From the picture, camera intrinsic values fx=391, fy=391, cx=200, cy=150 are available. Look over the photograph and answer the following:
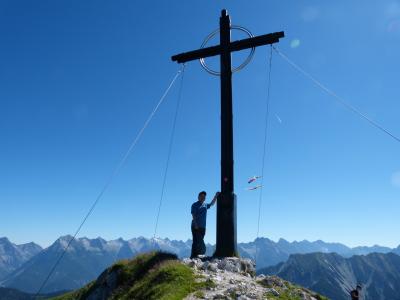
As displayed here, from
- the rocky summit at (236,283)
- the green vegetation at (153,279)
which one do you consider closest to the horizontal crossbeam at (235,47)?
the green vegetation at (153,279)

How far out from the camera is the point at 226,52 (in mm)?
19734

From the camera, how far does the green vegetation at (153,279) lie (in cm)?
1319

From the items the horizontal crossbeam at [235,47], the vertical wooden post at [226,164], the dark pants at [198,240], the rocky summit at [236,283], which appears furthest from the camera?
the dark pants at [198,240]

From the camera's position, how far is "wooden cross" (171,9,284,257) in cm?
1755

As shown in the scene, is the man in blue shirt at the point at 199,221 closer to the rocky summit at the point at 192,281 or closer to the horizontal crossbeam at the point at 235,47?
the rocky summit at the point at 192,281

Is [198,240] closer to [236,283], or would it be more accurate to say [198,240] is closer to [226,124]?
[236,283]

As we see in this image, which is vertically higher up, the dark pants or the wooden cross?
the wooden cross

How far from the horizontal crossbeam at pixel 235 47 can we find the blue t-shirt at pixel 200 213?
24.8ft

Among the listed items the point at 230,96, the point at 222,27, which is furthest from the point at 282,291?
the point at 222,27

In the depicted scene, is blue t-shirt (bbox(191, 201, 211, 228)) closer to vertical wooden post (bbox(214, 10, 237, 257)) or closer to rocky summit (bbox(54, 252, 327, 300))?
Answer: vertical wooden post (bbox(214, 10, 237, 257))

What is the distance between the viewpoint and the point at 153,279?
49.7 ft

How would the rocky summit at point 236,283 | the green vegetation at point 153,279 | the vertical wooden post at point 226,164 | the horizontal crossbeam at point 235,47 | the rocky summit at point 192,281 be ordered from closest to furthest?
the rocky summit at point 236,283 < the rocky summit at point 192,281 < the green vegetation at point 153,279 < the vertical wooden post at point 226,164 < the horizontal crossbeam at point 235,47

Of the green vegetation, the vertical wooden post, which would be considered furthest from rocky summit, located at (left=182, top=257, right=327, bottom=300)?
the vertical wooden post

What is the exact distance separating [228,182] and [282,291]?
5637 mm
